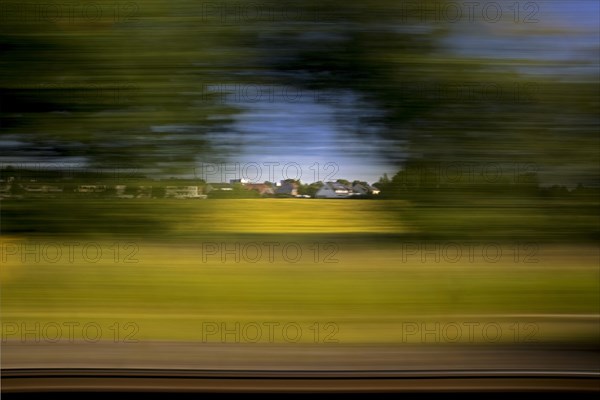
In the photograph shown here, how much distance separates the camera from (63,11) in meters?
3.55

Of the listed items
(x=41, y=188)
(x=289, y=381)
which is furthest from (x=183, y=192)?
(x=289, y=381)

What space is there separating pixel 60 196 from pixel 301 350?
161cm

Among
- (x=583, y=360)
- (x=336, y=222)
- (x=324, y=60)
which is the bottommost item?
(x=583, y=360)

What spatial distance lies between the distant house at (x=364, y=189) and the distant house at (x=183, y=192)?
2.87 ft

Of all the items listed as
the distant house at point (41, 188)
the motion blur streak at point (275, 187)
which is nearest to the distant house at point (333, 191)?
the motion blur streak at point (275, 187)

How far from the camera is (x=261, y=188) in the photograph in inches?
141

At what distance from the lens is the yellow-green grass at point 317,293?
344 cm

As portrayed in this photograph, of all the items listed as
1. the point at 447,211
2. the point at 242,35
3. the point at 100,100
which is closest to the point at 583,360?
the point at 447,211

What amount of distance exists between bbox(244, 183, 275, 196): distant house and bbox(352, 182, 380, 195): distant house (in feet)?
1.57

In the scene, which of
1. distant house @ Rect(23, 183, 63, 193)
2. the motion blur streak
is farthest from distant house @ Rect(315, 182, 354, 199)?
distant house @ Rect(23, 183, 63, 193)

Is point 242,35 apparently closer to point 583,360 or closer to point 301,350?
point 301,350

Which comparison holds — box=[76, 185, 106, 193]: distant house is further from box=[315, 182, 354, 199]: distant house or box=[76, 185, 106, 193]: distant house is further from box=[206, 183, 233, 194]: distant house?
box=[315, 182, 354, 199]: distant house

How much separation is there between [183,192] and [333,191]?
856 millimetres

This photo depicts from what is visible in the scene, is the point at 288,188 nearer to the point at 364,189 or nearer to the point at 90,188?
the point at 364,189
